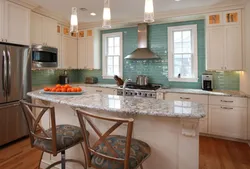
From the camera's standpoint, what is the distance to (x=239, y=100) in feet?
10.2

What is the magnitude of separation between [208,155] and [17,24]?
4.21 meters

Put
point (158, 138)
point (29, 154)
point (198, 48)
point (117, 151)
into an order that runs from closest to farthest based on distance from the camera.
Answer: point (117, 151), point (158, 138), point (29, 154), point (198, 48)

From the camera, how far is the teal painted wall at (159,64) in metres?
3.76

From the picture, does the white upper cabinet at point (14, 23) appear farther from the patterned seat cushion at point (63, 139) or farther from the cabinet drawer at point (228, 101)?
the cabinet drawer at point (228, 101)

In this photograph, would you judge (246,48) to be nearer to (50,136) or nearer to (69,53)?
(50,136)

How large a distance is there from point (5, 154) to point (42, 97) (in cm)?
159

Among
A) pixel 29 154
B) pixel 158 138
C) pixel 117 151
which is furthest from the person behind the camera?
pixel 29 154

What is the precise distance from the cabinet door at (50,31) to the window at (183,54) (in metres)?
2.96

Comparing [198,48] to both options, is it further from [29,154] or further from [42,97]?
[29,154]

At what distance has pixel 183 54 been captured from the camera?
4086 millimetres

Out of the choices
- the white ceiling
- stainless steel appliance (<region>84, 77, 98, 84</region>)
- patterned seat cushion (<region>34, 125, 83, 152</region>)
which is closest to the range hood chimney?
the white ceiling

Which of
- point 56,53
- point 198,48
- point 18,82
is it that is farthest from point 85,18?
point 198,48

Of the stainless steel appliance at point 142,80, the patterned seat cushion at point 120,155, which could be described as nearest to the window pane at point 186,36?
the stainless steel appliance at point 142,80

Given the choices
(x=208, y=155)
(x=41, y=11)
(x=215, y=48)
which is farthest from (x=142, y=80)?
(x=41, y=11)
